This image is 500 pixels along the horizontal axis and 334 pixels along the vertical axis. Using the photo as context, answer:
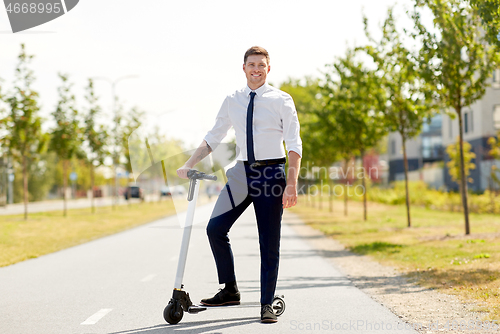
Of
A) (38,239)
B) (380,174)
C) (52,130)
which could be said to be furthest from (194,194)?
(380,174)

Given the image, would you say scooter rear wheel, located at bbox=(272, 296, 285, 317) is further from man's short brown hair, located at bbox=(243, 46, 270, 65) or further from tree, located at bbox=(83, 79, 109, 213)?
tree, located at bbox=(83, 79, 109, 213)

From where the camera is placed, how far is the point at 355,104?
18.1 m

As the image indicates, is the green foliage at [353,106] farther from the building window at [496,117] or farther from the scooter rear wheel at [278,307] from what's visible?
the building window at [496,117]

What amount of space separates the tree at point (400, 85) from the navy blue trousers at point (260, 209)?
29.4ft

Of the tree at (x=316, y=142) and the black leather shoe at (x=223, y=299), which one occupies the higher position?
the tree at (x=316, y=142)

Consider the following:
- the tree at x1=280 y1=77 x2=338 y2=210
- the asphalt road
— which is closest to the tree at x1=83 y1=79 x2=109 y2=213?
the tree at x1=280 y1=77 x2=338 y2=210

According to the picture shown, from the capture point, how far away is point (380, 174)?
73.5 meters

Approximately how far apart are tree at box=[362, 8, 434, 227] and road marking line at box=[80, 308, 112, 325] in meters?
9.43

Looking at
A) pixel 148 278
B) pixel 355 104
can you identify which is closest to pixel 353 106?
pixel 355 104

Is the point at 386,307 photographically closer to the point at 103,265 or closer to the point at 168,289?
the point at 168,289

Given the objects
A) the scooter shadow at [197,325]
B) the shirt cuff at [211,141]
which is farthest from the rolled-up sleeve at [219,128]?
the scooter shadow at [197,325]

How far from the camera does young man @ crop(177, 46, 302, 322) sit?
496cm

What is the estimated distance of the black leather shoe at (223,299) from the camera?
5.23m

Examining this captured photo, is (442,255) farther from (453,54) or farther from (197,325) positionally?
(197,325)
